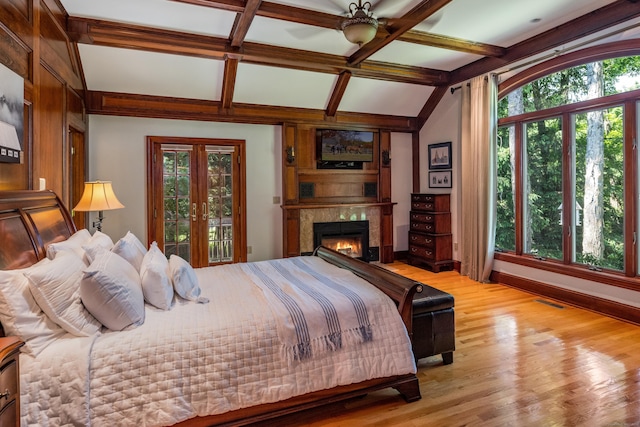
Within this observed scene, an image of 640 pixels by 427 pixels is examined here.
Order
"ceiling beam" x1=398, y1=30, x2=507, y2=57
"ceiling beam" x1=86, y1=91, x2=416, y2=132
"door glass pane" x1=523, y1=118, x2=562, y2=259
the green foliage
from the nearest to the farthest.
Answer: the green foliage
"ceiling beam" x1=398, y1=30, x2=507, y2=57
"door glass pane" x1=523, y1=118, x2=562, y2=259
"ceiling beam" x1=86, y1=91, x2=416, y2=132

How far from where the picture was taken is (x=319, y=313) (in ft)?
6.97

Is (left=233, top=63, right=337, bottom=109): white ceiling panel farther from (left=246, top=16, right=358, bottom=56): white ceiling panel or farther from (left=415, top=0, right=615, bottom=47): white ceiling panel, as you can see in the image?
(left=415, top=0, right=615, bottom=47): white ceiling panel

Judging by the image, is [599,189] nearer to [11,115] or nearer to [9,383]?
[9,383]

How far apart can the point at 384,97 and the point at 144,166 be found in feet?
12.6

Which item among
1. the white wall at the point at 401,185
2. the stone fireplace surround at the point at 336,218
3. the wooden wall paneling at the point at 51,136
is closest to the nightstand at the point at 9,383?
the wooden wall paneling at the point at 51,136

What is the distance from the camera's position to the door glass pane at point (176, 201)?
17.0 ft

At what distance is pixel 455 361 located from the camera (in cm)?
277

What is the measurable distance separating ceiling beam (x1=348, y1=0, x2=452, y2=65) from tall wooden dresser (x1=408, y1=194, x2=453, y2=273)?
245cm

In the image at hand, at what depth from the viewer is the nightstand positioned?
1.17 metres

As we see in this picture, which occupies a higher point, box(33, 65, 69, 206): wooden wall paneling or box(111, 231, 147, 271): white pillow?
box(33, 65, 69, 206): wooden wall paneling

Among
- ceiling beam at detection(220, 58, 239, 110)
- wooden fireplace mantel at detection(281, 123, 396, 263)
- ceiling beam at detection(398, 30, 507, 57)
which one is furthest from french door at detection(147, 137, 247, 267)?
ceiling beam at detection(398, 30, 507, 57)

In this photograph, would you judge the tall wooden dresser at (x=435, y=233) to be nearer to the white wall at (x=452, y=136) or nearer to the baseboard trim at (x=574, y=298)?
the white wall at (x=452, y=136)

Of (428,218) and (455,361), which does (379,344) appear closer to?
(455,361)

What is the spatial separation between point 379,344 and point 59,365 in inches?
65.3
